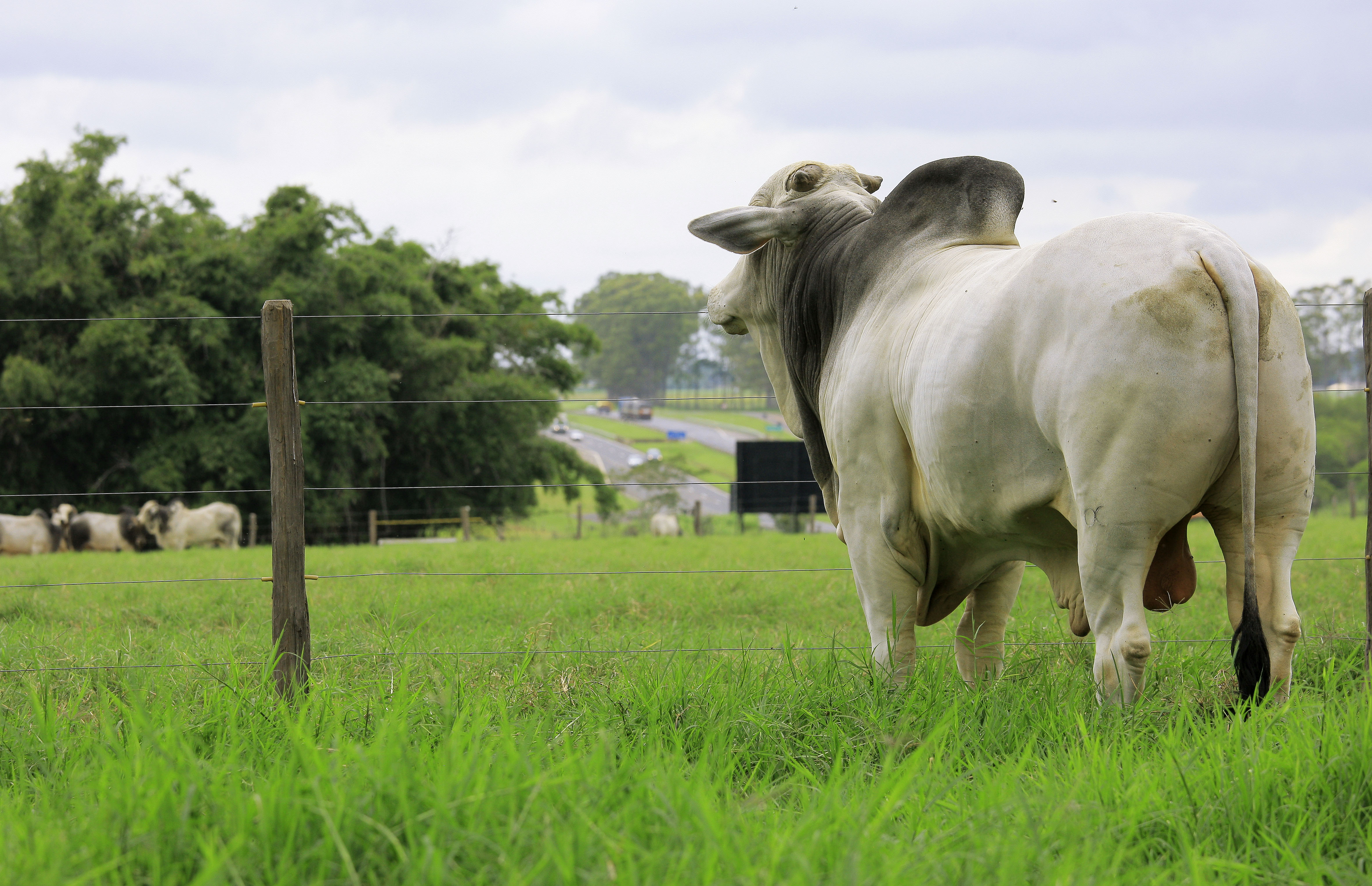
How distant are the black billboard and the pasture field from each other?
20.6m

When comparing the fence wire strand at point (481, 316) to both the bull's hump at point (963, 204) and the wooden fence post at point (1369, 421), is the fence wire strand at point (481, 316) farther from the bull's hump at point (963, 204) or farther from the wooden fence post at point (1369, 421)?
A: the bull's hump at point (963, 204)

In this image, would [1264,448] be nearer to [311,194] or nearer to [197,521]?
[197,521]

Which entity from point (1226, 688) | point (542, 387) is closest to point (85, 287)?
point (542, 387)

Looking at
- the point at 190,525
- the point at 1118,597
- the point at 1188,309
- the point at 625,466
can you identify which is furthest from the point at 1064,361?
the point at 625,466

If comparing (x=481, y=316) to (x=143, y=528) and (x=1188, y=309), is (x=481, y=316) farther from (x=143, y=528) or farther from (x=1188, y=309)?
(x=143, y=528)

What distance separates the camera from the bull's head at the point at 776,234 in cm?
405

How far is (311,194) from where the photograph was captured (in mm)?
22469

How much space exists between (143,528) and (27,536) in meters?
1.86

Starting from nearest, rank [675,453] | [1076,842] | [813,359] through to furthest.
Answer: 1. [1076,842]
2. [813,359]
3. [675,453]

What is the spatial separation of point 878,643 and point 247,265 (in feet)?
66.7

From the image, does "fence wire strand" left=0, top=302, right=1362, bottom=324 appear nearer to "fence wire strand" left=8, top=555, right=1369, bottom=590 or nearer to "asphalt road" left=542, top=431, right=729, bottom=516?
"fence wire strand" left=8, top=555, right=1369, bottom=590

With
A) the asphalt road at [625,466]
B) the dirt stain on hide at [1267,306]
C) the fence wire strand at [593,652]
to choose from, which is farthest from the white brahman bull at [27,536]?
the dirt stain on hide at [1267,306]

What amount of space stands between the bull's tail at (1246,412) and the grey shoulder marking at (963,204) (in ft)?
3.51

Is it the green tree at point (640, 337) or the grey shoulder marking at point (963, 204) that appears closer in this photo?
the grey shoulder marking at point (963, 204)
